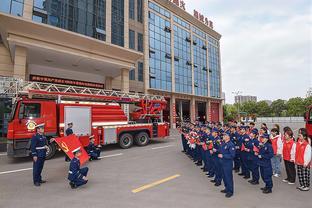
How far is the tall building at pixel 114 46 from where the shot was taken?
16297 mm

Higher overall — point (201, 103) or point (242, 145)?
point (201, 103)

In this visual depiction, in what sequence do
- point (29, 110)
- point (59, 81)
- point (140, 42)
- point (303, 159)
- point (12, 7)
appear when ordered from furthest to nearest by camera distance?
point (140, 42) → point (59, 81) → point (12, 7) → point (29, 110) → point (303, 159)

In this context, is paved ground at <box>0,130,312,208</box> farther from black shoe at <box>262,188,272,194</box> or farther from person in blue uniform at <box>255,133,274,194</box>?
person in blue uniform at <box>255,133,274,194</box>

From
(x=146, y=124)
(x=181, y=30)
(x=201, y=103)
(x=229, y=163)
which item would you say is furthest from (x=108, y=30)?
(x=201, y=103)

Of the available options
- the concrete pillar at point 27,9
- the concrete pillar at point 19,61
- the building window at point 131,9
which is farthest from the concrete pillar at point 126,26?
the concrete pillar at point 19,61

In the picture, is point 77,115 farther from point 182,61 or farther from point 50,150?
point 182,61

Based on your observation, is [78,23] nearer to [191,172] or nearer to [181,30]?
[191,172]

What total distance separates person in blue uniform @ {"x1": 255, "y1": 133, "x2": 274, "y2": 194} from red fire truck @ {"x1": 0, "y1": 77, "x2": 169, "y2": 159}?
8.32m

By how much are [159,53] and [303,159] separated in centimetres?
2946

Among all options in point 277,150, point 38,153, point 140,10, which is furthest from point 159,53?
point 38,153

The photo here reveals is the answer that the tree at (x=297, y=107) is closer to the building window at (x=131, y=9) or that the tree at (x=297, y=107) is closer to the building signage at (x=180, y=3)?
the building signage at (x=180, y=3)

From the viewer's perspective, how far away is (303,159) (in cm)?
529

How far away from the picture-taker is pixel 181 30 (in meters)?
38.2

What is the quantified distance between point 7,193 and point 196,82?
124ft
